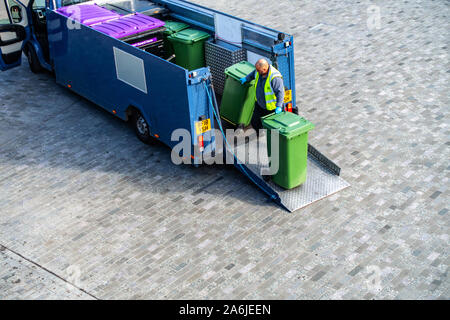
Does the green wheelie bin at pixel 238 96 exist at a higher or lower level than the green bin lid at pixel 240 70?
lower

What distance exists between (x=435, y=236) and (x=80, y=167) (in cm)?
576

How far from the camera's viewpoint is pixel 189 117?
873 centimetres

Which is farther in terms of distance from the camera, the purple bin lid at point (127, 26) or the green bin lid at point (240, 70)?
the purple bin lid at point (127, 26)

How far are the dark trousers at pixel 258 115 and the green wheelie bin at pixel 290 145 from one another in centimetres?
53

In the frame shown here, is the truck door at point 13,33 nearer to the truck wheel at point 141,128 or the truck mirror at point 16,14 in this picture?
the truck mirror at point 16,14

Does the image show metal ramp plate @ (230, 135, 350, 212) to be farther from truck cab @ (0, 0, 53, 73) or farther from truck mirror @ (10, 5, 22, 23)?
truck mirror @ (10, 5, 22, 23)

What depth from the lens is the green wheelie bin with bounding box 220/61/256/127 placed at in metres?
9.34

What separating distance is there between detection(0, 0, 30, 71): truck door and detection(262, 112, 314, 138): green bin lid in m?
6.58

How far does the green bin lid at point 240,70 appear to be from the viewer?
30.5 feet

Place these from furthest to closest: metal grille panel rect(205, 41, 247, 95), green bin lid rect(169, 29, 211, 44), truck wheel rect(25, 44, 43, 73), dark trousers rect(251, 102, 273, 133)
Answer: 1. truck wheel rect(25, 44, 43, 73)
2. green bin lid rect(169, 29, 211, 44)
3. metal grille panel rect(205, 41, 247, 95)
4. dark trousers rect(251, 102, 273, 133)

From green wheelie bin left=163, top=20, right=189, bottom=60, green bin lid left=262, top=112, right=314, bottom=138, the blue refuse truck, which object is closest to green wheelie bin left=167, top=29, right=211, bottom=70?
green wheelie bin left=163, top=20, right=189, bottom=60

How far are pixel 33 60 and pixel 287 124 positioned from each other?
711 cm

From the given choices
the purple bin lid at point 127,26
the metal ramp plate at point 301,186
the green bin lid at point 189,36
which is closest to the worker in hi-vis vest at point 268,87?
the metal ramp plate at point 301,186
